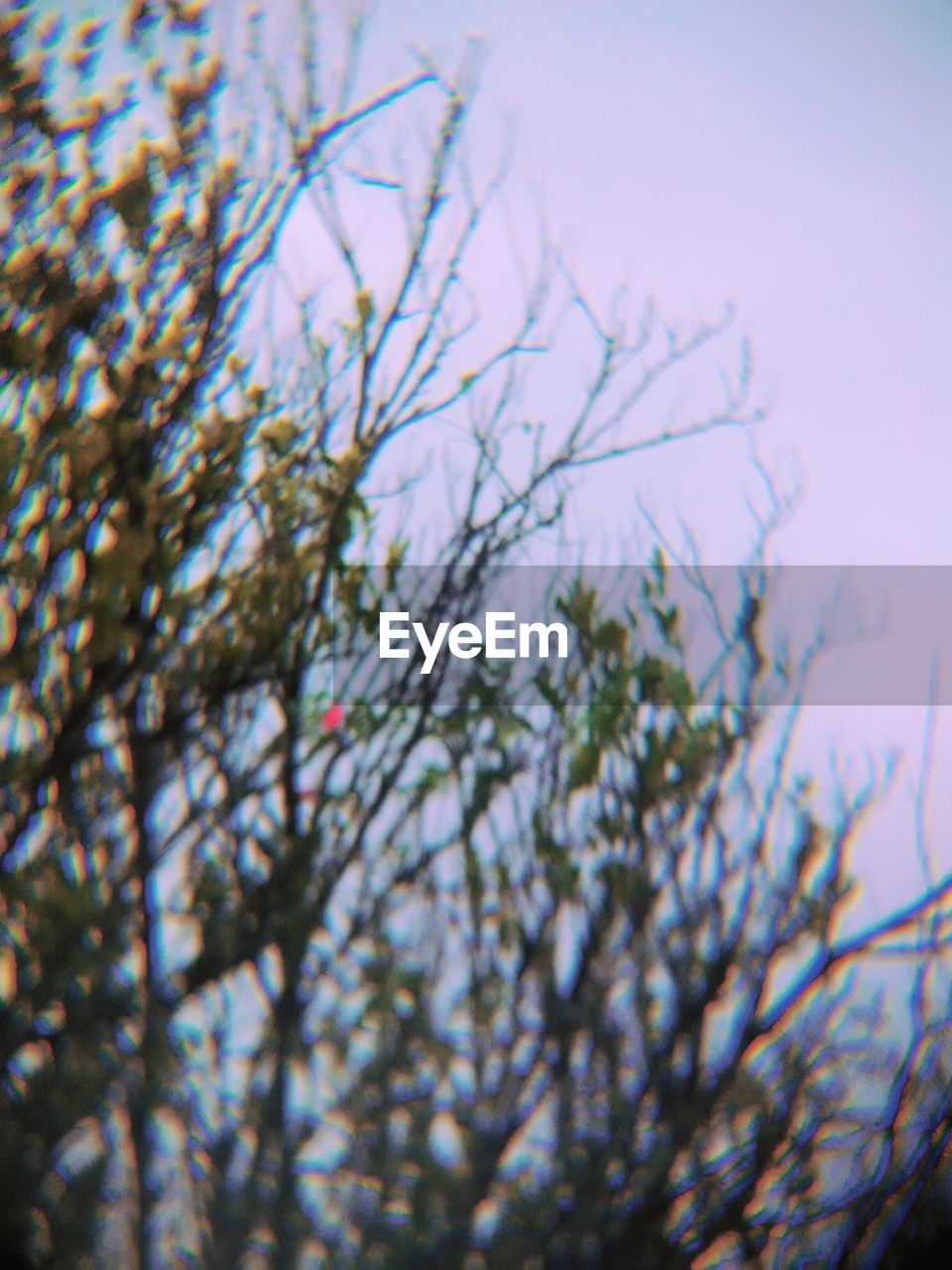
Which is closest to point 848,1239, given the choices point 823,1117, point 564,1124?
point 823,1117

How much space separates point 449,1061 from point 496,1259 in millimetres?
370

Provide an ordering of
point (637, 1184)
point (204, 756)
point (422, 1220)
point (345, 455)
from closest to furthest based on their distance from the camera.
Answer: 1. point (422, 1220)
2. point (637, 1184)
3. point (204, 756)
4. point (345, 455)

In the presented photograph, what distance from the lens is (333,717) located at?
9.98 ft

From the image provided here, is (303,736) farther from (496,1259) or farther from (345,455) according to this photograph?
(496,1259)

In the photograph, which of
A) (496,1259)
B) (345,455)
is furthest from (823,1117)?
(345,455)

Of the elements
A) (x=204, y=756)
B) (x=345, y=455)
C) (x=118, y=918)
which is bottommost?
(x=118, y=918)

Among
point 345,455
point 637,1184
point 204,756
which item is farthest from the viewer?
point 345,455

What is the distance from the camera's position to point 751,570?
3.20m

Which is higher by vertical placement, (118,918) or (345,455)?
(345,455)

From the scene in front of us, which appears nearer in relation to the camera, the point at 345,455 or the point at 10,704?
the point at 10,704

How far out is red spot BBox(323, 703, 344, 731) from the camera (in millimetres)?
3029

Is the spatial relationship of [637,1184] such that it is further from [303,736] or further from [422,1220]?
[303,736]

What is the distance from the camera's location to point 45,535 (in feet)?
8.59

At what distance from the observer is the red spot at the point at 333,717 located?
119 inches
